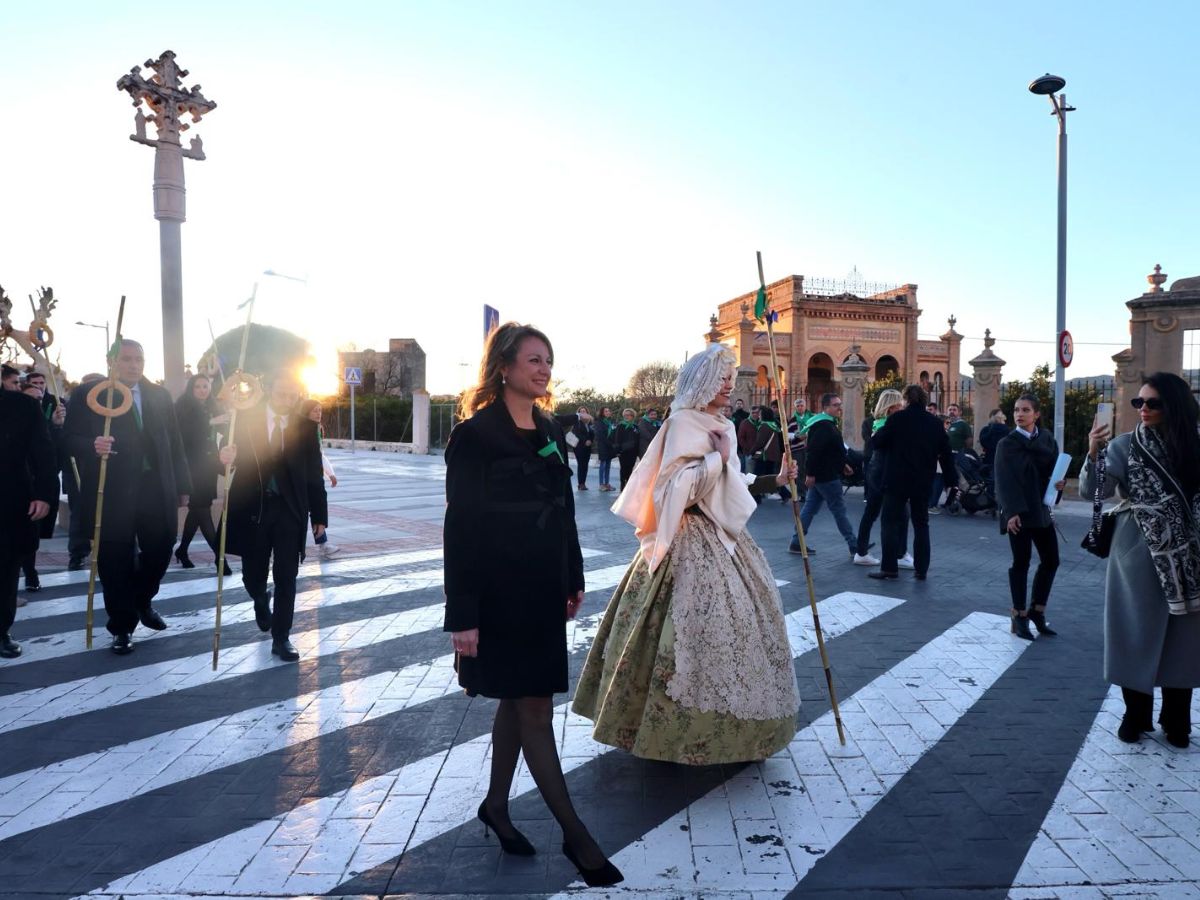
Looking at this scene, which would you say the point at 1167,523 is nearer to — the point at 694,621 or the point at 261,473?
the point at 694,621

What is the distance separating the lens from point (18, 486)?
5375mm

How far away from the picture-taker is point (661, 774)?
3.64 m

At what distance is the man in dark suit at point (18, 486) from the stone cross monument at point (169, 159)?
4999 millimetres

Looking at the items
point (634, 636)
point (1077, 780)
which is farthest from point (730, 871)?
point (1077, 780)

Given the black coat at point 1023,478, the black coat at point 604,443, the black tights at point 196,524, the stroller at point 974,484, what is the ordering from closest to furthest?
the black coat at point 1023,478 < the black tights at point 196,524 < the stroller at point 974,484 < the black coat at point 604,443

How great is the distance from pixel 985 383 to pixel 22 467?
1709 cm

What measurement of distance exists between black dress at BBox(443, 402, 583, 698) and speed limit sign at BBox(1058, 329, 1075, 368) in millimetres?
14113

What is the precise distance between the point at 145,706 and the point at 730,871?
3376mm

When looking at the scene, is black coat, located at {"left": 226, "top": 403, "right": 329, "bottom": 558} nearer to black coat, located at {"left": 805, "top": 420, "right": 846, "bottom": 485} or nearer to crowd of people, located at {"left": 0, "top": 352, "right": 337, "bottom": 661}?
crowd of people, located at {"left": 0, "top": 352, "right": 337, "bottom": 661}

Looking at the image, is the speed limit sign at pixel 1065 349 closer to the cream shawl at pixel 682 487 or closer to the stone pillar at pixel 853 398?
the stone pillar at pixel 853 398

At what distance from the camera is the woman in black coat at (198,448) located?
821 centimetres

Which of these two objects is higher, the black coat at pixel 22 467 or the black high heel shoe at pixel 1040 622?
the black coat at pixel 22 467

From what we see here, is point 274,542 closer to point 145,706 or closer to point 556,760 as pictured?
point 145,706

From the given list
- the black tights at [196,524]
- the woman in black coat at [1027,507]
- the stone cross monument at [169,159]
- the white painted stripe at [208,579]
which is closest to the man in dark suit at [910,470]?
the woman in black coat at [1027,507]
